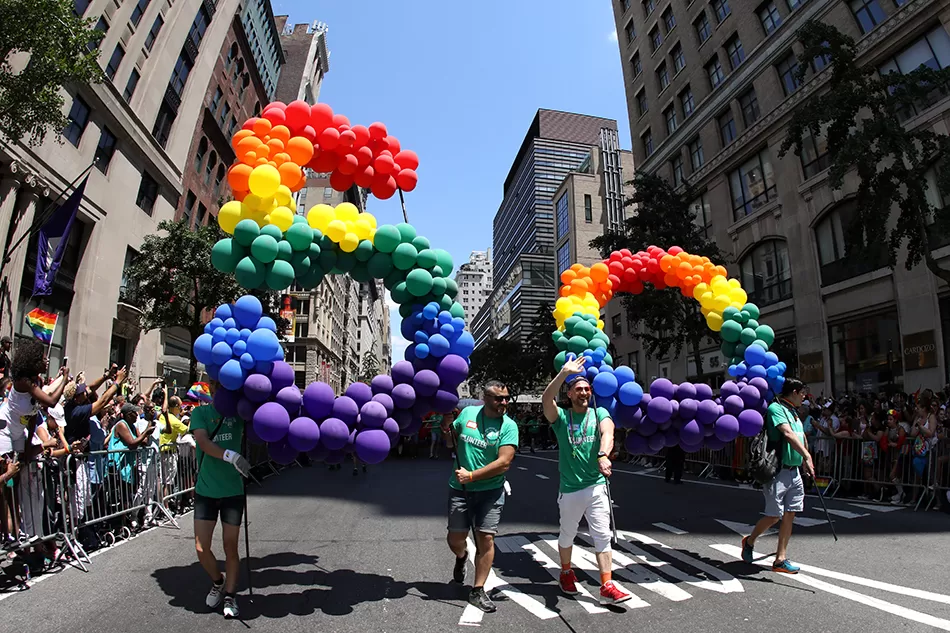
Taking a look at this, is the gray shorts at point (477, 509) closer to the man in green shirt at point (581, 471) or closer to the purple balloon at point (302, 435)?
the man in green shirt at point (581, 471)

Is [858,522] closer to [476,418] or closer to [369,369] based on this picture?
[476,418]

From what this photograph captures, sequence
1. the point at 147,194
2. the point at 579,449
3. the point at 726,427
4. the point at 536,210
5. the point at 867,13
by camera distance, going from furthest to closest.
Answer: the point at 536,210, the point at 147,194, the point at 867,13, the point at 726,427, the point at 579,449

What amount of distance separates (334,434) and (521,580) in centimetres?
231

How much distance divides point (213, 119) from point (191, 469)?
30.2 metres

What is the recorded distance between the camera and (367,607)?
4.48 m

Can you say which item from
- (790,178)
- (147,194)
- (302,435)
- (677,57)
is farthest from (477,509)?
(677,57)

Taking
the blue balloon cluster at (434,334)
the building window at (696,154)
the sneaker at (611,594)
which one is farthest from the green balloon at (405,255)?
the building window at (696,154)

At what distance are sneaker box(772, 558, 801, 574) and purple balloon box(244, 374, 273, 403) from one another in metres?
5.07

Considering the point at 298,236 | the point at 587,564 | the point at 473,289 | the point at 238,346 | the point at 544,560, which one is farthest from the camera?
the point at 473,289

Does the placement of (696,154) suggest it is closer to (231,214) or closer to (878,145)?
(878,145)

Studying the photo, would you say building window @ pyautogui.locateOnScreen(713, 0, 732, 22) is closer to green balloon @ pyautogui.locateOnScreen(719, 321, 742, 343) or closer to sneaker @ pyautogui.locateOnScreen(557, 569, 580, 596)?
green balloon @ pyautogui.locateOnScreen(719, 321, 742, 343)

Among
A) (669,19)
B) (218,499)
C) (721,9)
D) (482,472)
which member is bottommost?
(218,499)

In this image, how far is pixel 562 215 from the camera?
5759cm

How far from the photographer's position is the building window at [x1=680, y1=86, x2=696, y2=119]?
29.4 m
